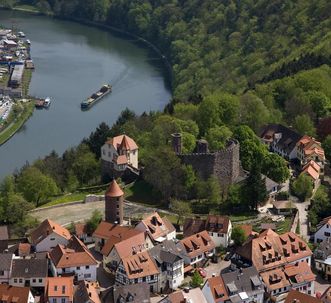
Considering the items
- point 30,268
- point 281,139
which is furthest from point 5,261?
point 281,139

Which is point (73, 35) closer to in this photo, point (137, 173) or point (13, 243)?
point (137, 173)

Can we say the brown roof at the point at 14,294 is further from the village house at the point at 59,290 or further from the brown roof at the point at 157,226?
the brown roof at the point at 157,226

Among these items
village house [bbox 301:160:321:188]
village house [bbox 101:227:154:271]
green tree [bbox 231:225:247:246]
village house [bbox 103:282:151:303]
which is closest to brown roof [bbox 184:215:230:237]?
green tree [bbox 231:225:247:246]

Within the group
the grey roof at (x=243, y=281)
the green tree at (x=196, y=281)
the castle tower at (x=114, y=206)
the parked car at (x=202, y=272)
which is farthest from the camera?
the castle tower at (x=114, y=206)

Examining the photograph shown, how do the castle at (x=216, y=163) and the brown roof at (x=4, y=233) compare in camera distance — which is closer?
the brown roof at (x=4, y=233)

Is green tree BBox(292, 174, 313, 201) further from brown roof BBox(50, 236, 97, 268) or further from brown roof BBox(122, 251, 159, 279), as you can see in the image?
brown roof BBox(50, 236, 97, 268)

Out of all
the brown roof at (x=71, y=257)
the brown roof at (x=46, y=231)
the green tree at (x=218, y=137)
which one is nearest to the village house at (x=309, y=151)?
the green tree at (x=218, y=137)

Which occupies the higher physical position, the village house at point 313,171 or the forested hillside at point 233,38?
the village house at point 313,171
